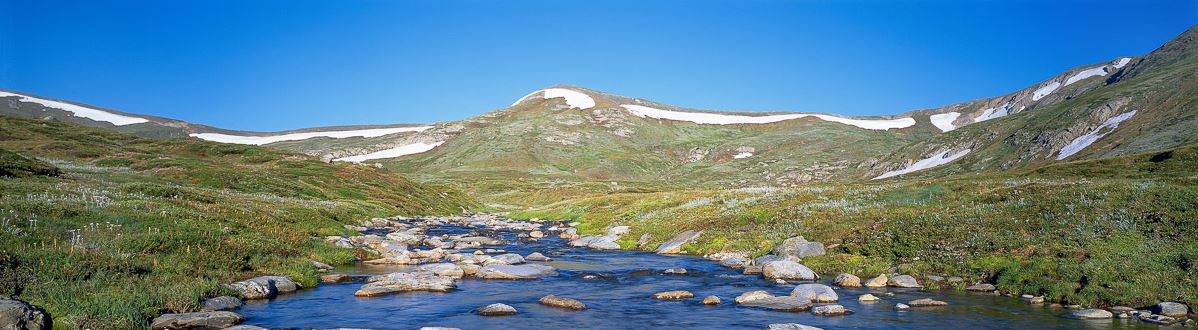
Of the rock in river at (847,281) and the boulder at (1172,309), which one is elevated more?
the boulder at (1172,309)

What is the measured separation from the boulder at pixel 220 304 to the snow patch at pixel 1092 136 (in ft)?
406

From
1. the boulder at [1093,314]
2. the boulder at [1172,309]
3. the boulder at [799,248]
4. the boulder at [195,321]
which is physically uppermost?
the boulder at [799,248]

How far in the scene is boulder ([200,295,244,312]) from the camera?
15117 millimetres

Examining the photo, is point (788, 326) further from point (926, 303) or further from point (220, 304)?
point (220, 304)

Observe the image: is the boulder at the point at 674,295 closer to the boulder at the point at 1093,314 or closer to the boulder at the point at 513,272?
the boulder at the point at 513,272

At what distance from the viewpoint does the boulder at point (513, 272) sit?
23656 mm

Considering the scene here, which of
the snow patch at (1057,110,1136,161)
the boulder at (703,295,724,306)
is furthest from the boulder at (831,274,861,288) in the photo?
the snow patch at (1057,110,1136,161)

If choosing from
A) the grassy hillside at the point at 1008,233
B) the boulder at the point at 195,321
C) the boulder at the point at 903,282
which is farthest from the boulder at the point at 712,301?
the boulder at the point at 195,321

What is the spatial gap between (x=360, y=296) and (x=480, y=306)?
4.05m

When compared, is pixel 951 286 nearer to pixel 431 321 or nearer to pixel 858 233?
pixel 858 233

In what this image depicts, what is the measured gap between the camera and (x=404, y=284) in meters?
20.2

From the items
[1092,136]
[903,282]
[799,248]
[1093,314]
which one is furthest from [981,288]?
[1092,136]

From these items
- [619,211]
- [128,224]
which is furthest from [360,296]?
[619,211]

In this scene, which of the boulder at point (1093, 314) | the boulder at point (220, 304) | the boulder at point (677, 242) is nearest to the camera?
the boulder at point (220, 304)
